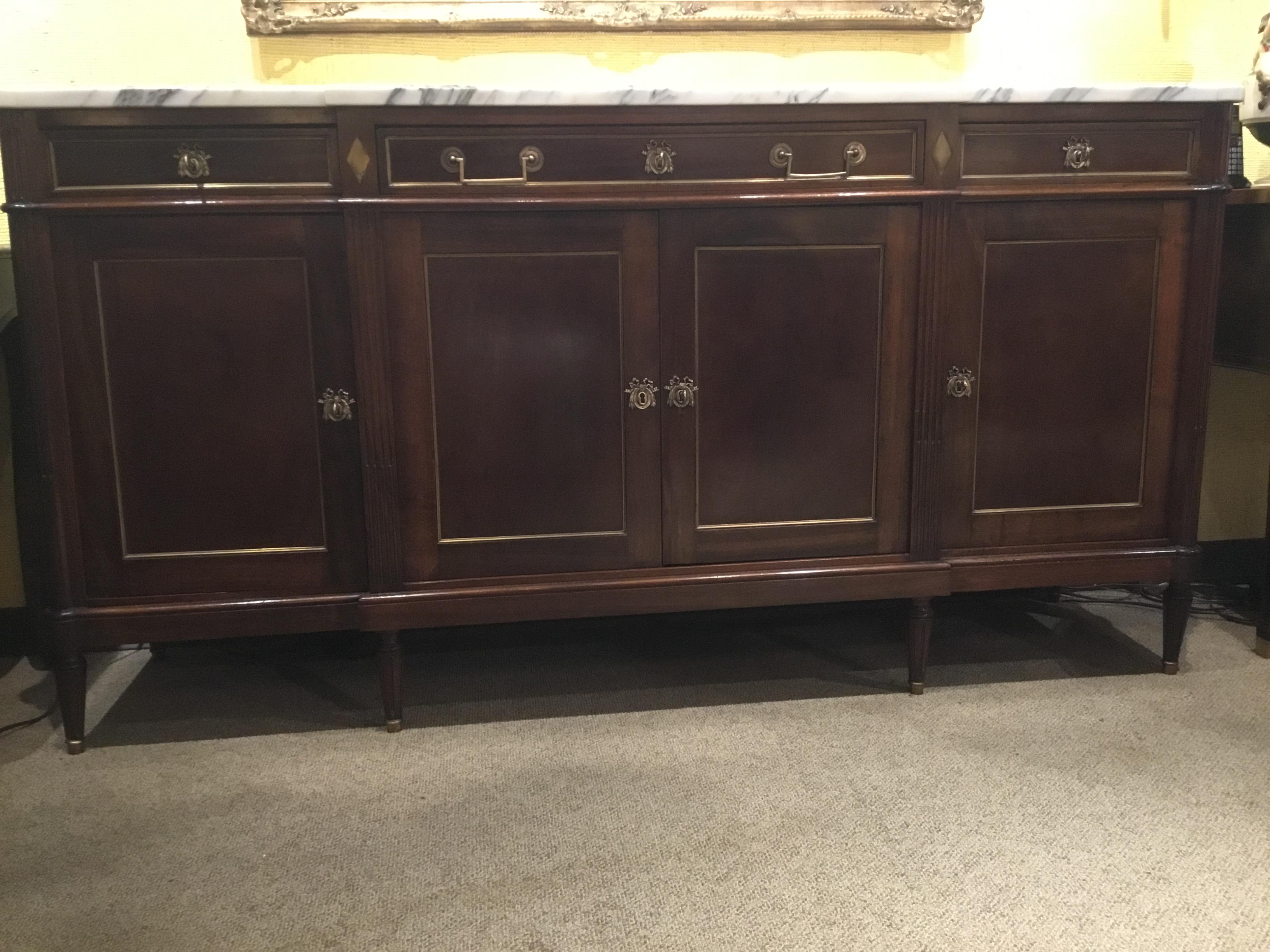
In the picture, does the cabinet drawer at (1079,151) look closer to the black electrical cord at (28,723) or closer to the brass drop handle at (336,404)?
the brass drop handle at (336,404)

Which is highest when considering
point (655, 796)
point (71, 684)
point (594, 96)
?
point (594, 96)

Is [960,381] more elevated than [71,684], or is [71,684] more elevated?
[960,381]

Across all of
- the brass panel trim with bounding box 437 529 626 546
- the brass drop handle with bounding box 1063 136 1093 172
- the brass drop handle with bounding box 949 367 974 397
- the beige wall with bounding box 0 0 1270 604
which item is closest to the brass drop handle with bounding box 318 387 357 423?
the brass panel trim with bounding box 437 529 626 546

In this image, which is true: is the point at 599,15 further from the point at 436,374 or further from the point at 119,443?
the point at 119,443

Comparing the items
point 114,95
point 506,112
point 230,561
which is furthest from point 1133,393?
point 114,95

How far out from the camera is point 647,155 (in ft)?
4.90

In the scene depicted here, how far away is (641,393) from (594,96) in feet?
1.40

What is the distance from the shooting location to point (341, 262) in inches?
58.5

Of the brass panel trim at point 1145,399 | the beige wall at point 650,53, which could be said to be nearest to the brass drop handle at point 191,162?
the beige wall at point 650,53

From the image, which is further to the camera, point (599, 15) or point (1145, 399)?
point (599, 15)

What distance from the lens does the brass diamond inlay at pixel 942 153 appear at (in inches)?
60.4

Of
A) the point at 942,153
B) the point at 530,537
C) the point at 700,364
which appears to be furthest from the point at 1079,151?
the point at 530,537

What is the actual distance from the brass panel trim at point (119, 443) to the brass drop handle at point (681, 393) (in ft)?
1.72

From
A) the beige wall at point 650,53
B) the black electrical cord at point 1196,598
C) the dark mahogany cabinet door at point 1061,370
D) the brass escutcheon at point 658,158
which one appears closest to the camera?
the brass escutcheon at point 658,158
